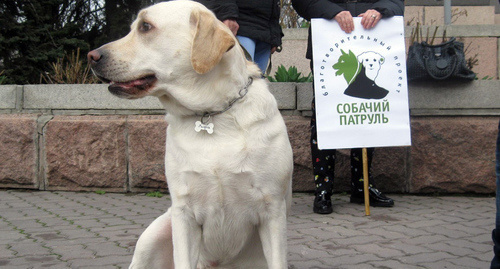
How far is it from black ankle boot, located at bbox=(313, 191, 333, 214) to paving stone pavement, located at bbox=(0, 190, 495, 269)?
0.06m

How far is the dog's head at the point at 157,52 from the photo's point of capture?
8.75 ft

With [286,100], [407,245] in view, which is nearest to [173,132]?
[407,245]

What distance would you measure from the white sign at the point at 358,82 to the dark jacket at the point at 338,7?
74 mm

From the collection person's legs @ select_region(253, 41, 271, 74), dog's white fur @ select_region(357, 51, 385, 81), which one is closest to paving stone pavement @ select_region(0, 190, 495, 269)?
dog's white fur @ select_region(357, 51, 385, 81)

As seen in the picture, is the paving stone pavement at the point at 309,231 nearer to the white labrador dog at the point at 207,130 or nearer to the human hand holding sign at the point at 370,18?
the white labrador dog at the point at 207,130

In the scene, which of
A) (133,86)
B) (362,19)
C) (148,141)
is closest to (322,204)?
(362,19)

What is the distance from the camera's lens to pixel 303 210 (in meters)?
5.23

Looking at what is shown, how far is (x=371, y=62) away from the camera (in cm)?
491

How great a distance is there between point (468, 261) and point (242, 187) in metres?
1.75

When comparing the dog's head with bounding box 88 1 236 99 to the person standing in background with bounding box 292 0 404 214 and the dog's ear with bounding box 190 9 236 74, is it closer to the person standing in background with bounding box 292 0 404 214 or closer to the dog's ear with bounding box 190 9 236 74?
the dog's ear with bounding box 190 9 236 74

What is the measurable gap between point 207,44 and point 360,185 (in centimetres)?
315

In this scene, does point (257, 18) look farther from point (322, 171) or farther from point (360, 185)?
point (360, 185)

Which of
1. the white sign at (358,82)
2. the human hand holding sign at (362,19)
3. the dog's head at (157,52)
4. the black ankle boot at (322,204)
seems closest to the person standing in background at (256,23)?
the white sign at (358,82)

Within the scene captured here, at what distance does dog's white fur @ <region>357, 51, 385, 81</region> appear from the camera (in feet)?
16.1
